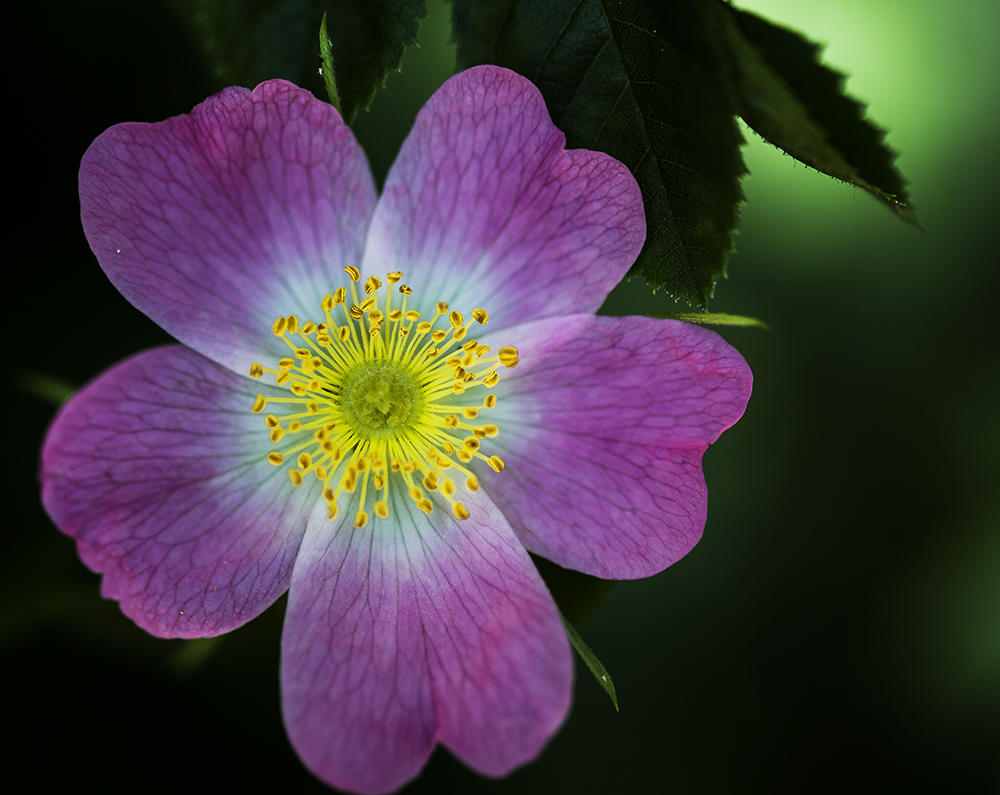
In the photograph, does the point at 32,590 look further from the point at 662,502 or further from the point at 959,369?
the point at 959,369

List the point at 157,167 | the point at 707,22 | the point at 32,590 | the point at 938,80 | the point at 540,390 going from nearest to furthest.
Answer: the point at 707,22
the point at 157,167
the point at 540,390
the point at 32,590
the point at 938,80

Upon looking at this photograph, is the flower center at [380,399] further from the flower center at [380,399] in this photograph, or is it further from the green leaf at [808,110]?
the green leaf at [808,110]

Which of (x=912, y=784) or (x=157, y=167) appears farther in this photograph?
(x=912, y=784)

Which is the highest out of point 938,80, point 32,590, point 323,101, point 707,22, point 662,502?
point 938,80

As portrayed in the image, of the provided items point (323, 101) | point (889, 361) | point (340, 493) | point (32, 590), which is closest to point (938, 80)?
point (889, 361)

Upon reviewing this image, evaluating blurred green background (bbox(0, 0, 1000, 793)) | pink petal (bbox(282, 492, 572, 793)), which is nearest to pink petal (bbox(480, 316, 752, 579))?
pink petal (bbox(282, 492, 572, 793))

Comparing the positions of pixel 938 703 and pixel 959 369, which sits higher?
pixel 959 369
